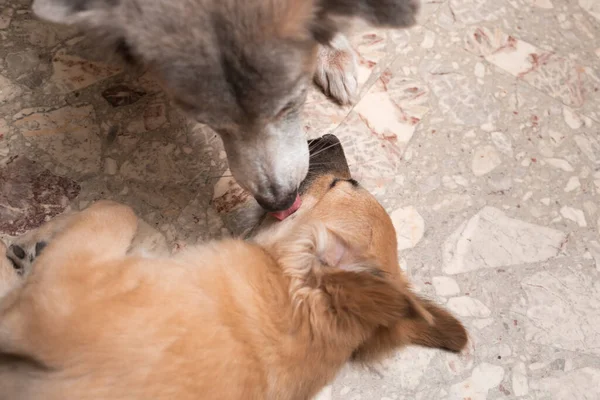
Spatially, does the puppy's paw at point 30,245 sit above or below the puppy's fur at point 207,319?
below

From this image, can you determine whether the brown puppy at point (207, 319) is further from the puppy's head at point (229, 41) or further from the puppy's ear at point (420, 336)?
the puppy's head at point (229, 41)

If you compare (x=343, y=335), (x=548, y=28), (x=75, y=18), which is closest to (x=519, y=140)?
(x=548, y=28)

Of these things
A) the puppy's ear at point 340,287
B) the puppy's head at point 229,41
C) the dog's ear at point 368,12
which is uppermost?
the dog's ear at point 368,12

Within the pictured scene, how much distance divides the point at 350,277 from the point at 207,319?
1.53 ft

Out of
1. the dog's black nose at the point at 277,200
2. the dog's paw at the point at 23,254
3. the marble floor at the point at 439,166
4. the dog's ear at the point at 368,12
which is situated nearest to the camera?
the dog's ear at the point at 368,12

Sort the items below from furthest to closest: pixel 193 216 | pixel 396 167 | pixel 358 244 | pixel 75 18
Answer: pixel 396 167 < pixel 193 216 < pixel 358 244 < pixel 75 18

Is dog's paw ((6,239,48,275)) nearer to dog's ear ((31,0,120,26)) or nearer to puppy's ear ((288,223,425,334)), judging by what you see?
dog's ear ((31,0,120,26))

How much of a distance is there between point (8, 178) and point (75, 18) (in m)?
1.07

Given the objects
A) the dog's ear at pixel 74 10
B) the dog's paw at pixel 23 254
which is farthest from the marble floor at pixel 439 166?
the dog's ear at pixel 74 10

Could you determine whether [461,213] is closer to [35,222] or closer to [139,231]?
[139,231]

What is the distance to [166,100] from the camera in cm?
264

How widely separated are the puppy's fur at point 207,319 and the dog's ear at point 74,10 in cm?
74

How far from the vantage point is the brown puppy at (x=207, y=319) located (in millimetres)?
1587

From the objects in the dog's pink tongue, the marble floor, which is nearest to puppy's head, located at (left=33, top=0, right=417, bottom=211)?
the dog's pink tongue
